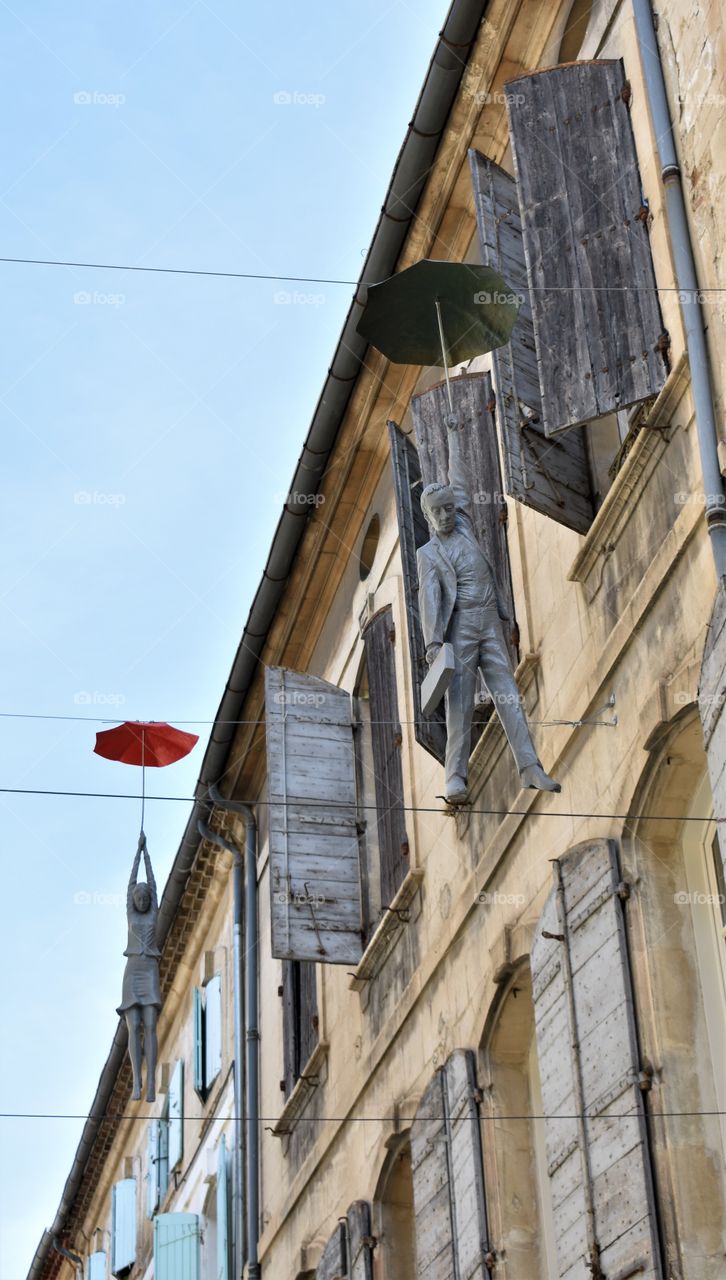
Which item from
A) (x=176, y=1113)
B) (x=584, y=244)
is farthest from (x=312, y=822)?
(x=176, y=1113)

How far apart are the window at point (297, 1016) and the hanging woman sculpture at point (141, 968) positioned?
3.95 ft

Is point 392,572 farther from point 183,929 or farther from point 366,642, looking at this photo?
point 183,929

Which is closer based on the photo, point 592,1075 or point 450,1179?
point 592,1075

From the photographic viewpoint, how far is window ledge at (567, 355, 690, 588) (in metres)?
10.1

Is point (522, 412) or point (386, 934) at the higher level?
point (522, 412)

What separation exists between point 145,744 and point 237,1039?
414cm

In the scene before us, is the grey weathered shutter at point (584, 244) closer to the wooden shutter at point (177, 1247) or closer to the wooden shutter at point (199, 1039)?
the wooden shutter at point (199, 1039)

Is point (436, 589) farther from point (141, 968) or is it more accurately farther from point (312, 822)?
point (141, 968)

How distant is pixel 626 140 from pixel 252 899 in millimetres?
11597

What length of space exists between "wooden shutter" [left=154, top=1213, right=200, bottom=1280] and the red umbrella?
295 inches

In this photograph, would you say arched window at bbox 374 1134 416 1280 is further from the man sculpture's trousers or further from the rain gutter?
the man sculpture's trousers

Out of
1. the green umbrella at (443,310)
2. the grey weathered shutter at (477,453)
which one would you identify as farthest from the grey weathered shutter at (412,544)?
the green umbrella at (443,310)

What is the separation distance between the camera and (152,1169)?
27.2 meters

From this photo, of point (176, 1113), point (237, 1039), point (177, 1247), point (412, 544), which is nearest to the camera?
point (412, 544)
